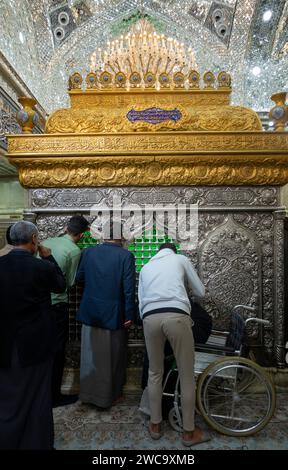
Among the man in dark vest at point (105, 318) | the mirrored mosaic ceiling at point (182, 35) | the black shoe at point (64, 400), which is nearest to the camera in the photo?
the man in dark vest at point (105, 318)

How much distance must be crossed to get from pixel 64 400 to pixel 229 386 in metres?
1.55

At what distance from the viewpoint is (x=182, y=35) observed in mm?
5641

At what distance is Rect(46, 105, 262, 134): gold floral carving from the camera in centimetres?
303

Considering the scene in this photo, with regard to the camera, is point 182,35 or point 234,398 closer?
point 234,398

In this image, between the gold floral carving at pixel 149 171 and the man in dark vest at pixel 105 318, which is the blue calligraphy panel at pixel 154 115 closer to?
the gold floral carving at pixel 149 171

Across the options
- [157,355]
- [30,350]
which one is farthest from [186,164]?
[30,350]

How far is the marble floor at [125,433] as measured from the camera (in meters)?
1.98

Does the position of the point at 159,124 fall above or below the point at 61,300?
above

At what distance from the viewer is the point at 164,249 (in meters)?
2.21

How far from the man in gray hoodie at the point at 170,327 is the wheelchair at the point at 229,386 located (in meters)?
0.14

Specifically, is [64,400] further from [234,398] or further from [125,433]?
[234,398]

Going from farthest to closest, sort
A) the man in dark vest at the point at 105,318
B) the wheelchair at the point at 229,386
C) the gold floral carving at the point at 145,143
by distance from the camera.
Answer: the gold floral carving at the point at 145,143 → the man in dark vest at the point at 105,318 → the wheelchair at the point at 229,386

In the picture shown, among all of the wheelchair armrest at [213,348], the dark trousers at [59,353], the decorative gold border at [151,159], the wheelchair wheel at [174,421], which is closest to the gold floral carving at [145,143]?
the decorative gold border at [151,159]

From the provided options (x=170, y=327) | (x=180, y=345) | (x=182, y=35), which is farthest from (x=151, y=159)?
(x=182, y=35)
